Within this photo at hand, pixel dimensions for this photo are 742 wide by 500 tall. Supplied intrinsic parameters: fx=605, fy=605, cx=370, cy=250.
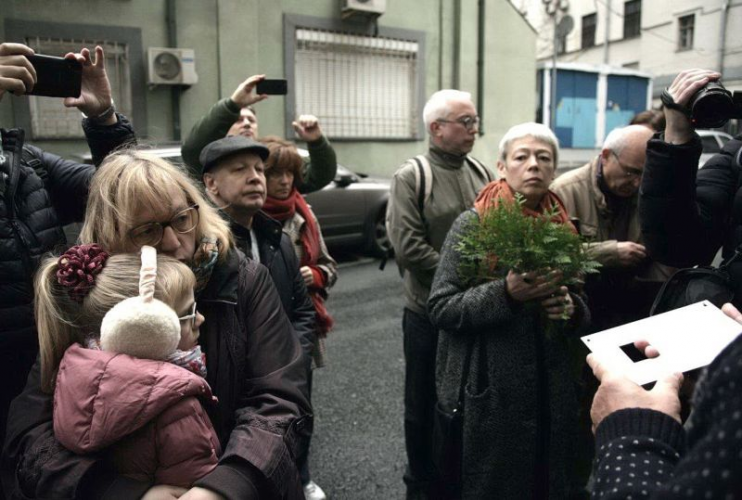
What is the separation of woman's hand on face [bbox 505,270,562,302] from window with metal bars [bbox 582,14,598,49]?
12990 millimetres

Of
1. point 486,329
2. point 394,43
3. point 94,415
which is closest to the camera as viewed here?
point 94,415

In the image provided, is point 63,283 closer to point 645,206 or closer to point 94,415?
point 94,415

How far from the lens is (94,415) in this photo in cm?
131

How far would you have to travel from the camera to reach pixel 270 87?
2.73 metres

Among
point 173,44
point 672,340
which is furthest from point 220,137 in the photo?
point 173,44

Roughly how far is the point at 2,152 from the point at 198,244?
2.30 feet

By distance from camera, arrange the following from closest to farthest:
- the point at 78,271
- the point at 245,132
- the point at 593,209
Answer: the point at 78,271 → the point at 593,209 → the point at 245,132

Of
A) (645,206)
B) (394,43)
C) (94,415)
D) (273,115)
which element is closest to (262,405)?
(94,415)

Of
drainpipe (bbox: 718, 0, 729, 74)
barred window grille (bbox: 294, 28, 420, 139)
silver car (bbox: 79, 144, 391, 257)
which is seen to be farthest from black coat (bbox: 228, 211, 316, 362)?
barred window grille (bbox: 294, 28, 420, 139)

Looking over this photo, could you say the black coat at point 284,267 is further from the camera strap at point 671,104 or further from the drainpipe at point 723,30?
the drainpipe at point 723,30

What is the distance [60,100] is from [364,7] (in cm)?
521

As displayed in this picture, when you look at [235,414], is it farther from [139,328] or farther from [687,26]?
[687,26]

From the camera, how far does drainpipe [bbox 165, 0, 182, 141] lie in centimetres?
952

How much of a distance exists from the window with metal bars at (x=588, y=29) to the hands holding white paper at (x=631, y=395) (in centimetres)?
1391
